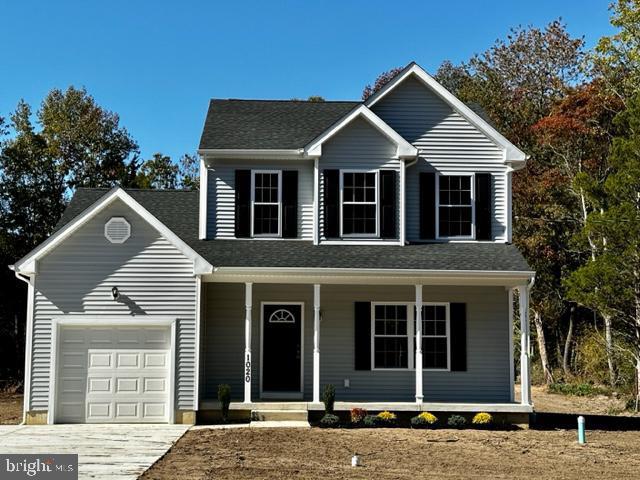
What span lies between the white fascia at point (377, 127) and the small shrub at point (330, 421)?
6.21m

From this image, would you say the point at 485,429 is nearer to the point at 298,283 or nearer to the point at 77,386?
the point at 298,283

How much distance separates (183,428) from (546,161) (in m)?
20.9

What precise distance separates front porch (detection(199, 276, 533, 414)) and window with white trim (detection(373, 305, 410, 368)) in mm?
40

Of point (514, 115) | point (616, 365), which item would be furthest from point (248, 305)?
point (514, 115)

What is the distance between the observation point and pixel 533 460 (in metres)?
Answer: 13.3

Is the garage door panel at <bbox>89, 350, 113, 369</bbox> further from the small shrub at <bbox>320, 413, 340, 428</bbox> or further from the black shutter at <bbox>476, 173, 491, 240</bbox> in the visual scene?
the black shutter at <bbox>476, 173, 491, 240</bbox>

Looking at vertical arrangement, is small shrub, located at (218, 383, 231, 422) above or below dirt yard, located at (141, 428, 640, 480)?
above

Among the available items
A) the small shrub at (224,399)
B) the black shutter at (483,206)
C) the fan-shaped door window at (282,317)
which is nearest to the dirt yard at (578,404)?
the black shutter at (483,206)

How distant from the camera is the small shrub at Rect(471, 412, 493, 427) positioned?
679 inches

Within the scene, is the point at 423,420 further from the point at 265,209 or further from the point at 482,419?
the point at 265,209

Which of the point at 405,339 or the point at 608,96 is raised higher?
the point at 608,96

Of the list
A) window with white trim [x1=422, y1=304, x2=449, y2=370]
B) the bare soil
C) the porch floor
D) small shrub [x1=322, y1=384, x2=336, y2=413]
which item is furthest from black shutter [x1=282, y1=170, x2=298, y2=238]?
the bare soil

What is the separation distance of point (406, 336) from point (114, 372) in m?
6.91

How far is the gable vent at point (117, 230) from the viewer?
56.9 feet
